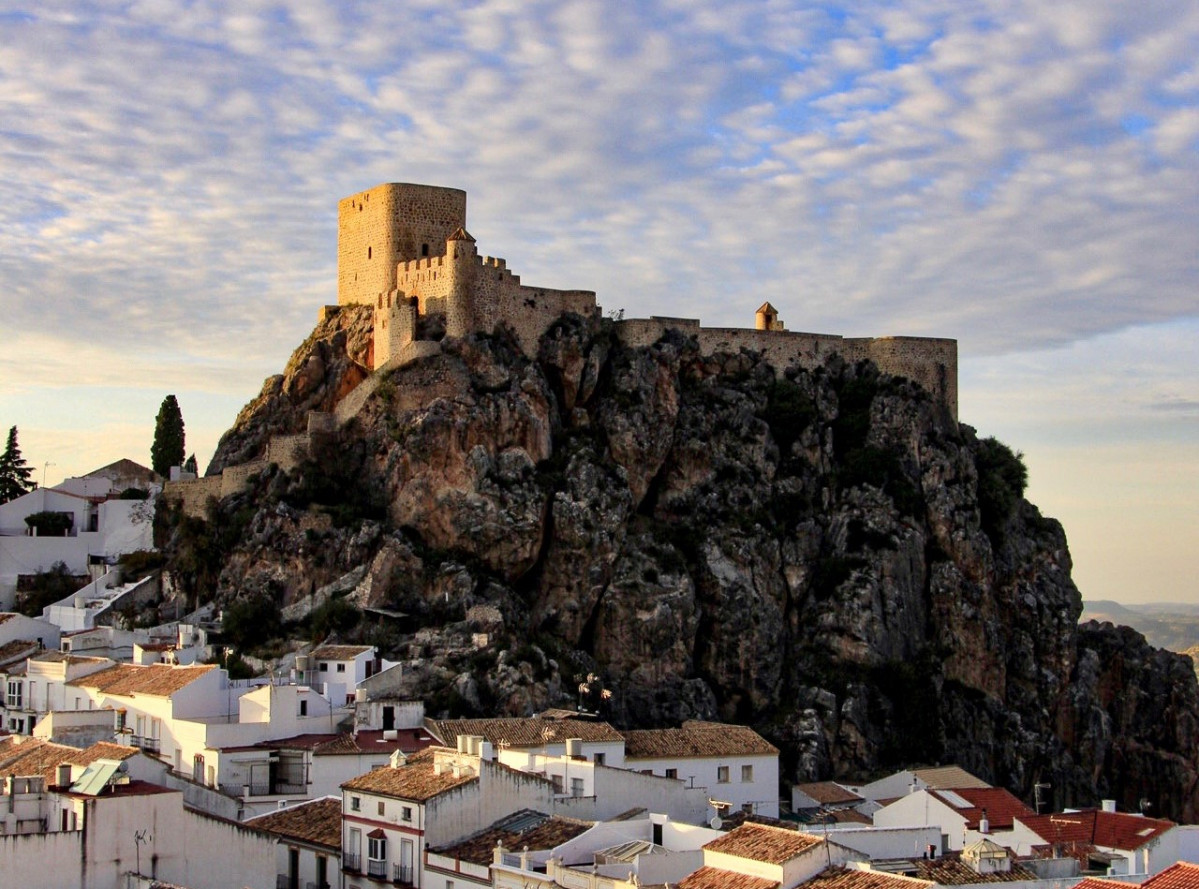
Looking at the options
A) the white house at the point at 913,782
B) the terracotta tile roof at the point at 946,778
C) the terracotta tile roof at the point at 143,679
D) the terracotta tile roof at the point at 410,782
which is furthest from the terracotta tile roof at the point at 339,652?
the terracotta tile roof at the point at 946,778

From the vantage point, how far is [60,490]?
82.0m

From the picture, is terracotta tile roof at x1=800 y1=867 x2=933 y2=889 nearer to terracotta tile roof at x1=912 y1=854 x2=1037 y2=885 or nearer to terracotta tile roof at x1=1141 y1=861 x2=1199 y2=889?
terracotta tile roof at x1=912 y1=854 x2=1037 y2=885

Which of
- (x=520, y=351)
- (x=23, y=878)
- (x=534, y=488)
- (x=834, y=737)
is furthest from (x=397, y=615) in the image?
(x=23, y=878)

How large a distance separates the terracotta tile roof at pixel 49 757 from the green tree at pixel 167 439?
43020 mm

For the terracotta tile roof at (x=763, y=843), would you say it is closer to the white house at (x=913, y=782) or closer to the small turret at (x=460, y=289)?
the white house at (x=913, y=782)

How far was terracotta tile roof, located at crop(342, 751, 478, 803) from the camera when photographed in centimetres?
4181

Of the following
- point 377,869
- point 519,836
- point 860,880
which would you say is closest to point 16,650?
point 377,869

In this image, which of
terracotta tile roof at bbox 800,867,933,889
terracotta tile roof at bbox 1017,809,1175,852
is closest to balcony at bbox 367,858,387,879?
terracotta tile roof at bbox 800,867,933,889

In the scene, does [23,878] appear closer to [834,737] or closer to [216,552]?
[216,552]

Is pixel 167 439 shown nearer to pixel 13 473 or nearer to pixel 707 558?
pixel 13 473

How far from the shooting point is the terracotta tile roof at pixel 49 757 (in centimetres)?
4212

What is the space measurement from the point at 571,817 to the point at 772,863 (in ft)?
34.7

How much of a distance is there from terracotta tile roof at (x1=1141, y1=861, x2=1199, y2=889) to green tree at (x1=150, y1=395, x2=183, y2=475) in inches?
2590

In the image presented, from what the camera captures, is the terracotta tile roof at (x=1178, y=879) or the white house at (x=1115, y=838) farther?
the white house at (x=1115, y=838)
